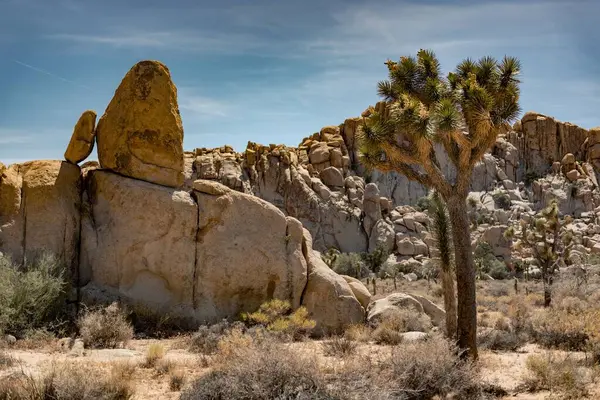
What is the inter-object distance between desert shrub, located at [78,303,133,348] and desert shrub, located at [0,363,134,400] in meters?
3.43

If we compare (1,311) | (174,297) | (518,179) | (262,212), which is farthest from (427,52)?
(518,179)

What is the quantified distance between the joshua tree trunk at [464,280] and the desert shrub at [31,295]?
8.40m

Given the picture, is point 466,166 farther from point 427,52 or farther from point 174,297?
point 174,297

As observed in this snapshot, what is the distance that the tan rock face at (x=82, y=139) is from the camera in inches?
558

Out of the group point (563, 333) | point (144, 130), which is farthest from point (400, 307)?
point (144, 130)

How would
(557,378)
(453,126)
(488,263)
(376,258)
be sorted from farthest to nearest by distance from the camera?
(376,258), (488,263), (453,126), (557,378)

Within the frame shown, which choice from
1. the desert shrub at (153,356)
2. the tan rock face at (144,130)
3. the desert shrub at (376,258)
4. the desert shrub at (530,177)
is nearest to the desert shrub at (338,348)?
the desert shrub at (153,356)

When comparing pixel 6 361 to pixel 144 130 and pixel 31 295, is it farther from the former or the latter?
pixel 144 130

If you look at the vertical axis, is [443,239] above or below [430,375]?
above

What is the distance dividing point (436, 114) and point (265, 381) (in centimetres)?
623

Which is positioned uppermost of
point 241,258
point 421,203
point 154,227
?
point 421,203

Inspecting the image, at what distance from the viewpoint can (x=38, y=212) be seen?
12672 millimetres

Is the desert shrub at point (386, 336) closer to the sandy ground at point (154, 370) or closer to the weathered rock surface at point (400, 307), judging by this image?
the sandy ground at point (154, 370)

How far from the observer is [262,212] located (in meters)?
14.7
